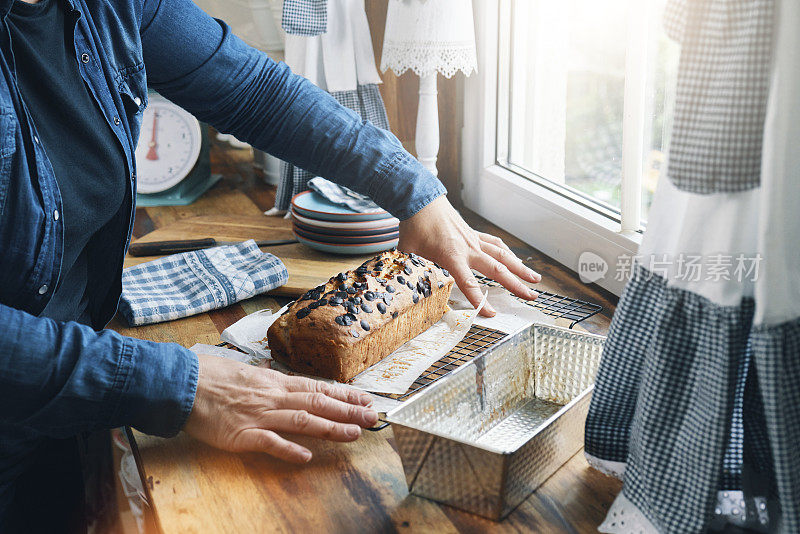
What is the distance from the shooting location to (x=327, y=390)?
861mm

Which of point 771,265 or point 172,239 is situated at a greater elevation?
point 771,265

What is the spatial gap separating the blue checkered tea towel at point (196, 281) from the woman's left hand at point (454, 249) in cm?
26

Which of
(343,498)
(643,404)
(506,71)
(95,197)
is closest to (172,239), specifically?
(95,197)

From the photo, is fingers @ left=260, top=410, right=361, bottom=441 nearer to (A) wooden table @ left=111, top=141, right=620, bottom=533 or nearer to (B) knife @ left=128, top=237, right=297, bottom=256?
(A) wooden table @ left=111, top=141, right=620, bottom=533

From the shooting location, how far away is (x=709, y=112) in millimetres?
550

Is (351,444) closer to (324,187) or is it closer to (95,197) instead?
(95,197)

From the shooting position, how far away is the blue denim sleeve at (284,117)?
1.09 m

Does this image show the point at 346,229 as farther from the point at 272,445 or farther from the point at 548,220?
the point at 272,445

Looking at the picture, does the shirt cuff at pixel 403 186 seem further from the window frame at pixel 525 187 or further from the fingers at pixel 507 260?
the window frame at pixel 525 187

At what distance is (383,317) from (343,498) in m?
0.33

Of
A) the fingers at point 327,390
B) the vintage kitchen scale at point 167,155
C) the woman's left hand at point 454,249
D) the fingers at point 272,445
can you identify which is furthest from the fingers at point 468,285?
the vintage kitchen scale at point 167,155

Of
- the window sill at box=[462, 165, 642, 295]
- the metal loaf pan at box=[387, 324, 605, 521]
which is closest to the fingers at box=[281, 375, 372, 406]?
the metal loaf pan at box=[387, 324, 605, 521]

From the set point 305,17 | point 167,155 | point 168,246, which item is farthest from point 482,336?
point 167,155

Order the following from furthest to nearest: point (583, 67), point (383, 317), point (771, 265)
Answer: point (583, 67) → point (383, 317) → point (771, 265)
